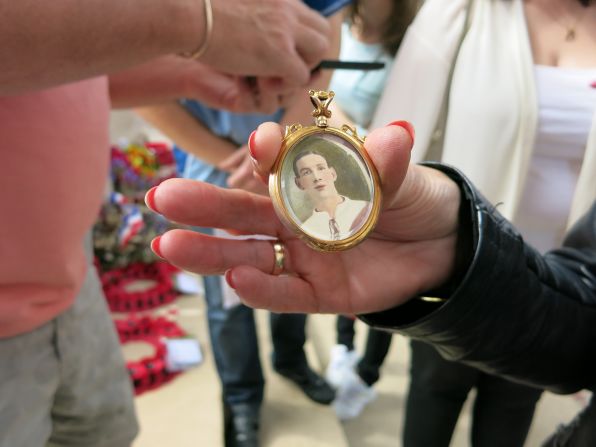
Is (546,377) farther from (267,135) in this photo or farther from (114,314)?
(114,314)

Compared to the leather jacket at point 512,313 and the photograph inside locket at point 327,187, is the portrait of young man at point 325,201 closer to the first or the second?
the photograph inside locket at point 327,187

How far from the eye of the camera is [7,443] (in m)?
0.57

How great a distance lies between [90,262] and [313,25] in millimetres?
496

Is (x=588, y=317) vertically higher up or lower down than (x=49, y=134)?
lower down

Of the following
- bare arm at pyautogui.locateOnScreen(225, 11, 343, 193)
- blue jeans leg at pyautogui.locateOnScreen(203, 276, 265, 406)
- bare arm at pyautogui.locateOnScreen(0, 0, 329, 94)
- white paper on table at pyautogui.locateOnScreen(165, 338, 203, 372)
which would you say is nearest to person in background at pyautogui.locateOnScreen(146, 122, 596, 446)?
bare arm at pyautogui.locateOnScreen(0, 0, 329, 94)

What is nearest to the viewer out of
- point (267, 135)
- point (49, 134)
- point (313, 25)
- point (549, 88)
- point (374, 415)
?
point (267, 135)

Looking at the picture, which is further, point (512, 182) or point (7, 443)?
point (512, 182)

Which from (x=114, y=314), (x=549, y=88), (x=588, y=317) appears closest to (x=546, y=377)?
(x=588, y=317)

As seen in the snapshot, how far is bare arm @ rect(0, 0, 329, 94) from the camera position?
397mm

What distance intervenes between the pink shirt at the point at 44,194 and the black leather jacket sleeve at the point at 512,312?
37 cm

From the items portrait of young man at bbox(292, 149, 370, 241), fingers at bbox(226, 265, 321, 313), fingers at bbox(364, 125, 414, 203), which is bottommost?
fingers at bbox(226, 265, 321, 313)

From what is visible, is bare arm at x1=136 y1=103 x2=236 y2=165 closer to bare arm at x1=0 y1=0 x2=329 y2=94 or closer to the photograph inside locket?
bare arm at x1=0 y1=0 x2=329 y2=94

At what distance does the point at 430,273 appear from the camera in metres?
0.54

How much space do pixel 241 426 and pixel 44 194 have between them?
3.22 feet
